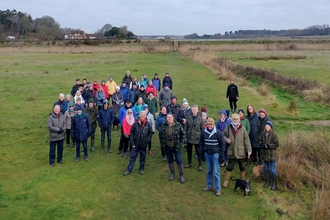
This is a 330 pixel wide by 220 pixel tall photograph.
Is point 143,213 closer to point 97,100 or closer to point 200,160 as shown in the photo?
point 200,160

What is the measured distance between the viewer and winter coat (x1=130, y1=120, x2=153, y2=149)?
796 cm

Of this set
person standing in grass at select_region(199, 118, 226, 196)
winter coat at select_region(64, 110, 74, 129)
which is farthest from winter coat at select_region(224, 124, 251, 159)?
winter coat at select_region(64, 110, 74, 129)

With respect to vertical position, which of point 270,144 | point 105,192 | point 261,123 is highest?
point 261,123

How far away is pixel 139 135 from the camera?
7.96m

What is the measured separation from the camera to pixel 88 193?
7.26m

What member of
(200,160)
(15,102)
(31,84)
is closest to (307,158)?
(200,160)

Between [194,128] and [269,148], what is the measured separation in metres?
2.07

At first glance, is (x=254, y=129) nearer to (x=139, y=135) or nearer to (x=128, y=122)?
(x=139, y=135)

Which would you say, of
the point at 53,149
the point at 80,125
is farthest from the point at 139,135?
the point at 53,149

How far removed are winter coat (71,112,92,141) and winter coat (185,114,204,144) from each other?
3.01 meters

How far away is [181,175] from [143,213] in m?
1.78

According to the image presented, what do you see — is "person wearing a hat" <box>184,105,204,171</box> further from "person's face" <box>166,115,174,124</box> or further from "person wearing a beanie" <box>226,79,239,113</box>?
"person wearing a beanie" <box>226,79,239,113</box>

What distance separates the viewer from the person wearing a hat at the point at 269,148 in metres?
7.37

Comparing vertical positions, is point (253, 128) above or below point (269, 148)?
above
